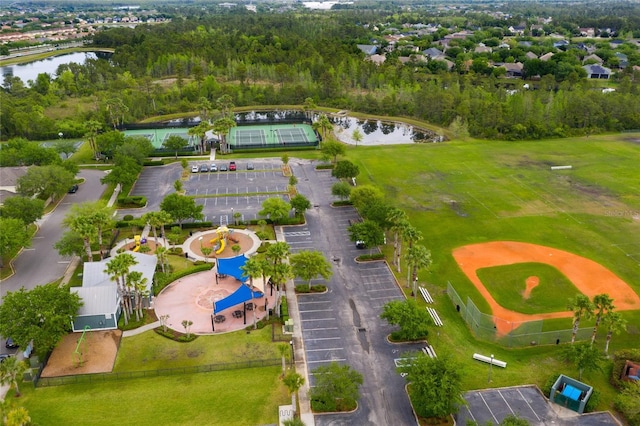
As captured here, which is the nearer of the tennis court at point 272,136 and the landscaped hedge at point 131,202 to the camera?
the landscaped hedge at point 131,202

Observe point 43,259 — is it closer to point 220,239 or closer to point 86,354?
point 86,354

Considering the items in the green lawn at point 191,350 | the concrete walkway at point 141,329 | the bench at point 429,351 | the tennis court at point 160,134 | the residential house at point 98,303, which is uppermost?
the residential house at point 98,303

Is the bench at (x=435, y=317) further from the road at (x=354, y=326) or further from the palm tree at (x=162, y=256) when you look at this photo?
the palm tree at (x=162, y=256)

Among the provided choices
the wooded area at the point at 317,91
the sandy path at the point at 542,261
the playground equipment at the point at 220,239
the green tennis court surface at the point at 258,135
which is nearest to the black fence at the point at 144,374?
the playground equipment at the point at 220,239

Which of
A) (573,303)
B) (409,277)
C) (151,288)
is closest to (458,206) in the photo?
(409,277)

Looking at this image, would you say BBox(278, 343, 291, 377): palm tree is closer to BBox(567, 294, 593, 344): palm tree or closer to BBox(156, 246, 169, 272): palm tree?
BBox(156, 246, 169, 272): palm tree

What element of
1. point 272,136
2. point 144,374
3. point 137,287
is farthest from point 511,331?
point 272,136
